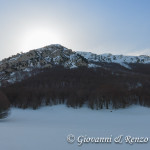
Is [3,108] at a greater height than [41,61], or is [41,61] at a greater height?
[41,61]

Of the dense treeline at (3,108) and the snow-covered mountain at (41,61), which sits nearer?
the dense treeline at (3,108)

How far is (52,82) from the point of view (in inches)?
2591

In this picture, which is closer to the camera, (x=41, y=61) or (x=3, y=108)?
(x=3, y=108)

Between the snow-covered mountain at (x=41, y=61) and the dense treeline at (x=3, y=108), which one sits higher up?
the snow-covered mountain at (x=41, y=61)

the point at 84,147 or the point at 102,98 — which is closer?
the point at 84,147

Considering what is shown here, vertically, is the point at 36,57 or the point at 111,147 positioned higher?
the point at 36,57

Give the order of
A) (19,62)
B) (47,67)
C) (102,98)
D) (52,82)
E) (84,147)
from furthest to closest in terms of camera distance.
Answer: (19,62), (47,67), (52,82), (102,98), (84,147)

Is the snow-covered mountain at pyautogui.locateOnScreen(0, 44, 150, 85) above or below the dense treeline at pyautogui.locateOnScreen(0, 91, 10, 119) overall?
above

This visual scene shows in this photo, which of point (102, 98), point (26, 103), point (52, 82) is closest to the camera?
point (102, 98)

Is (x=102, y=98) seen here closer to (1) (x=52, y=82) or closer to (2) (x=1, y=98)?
(2) (x=1, y=98)

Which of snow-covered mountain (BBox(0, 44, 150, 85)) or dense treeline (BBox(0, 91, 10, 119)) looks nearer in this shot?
dense treeline (BBox(0, 91, 10, 119))

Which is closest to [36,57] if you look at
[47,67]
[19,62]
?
[19,62]

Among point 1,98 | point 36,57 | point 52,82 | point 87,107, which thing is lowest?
point 87,107

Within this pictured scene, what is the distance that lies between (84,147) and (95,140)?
151 centimetres
